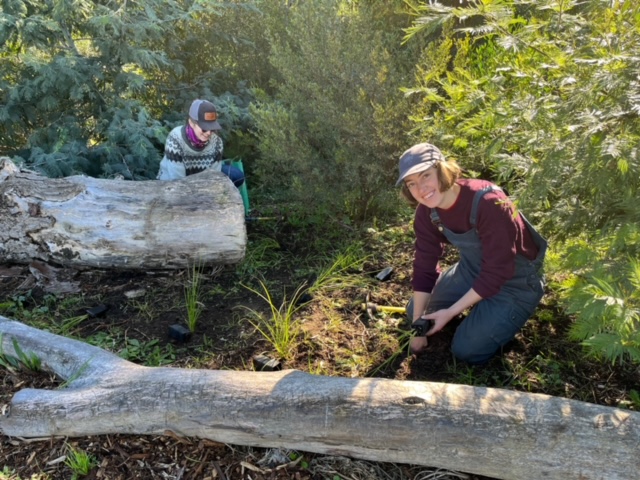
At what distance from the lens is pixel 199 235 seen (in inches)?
147

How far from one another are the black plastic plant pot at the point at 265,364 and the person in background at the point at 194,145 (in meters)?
2.04

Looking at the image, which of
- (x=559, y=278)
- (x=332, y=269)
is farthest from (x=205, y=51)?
(x=559, y=278)

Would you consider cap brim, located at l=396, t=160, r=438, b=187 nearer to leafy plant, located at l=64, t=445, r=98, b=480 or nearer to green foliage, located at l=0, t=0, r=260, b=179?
leafy plant, located at l=64, t=445, r=98, b=480

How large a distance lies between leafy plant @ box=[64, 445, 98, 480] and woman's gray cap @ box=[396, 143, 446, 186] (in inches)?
73.8

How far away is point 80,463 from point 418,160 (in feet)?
6.70

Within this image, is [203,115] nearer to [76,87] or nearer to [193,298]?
[76,87]

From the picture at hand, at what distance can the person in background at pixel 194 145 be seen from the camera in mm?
4230

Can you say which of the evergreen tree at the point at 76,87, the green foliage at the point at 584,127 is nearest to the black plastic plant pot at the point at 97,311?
the evergreen tree at the point at 76,87

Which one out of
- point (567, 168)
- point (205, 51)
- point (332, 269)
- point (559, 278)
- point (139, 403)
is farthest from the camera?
point (205, 51)

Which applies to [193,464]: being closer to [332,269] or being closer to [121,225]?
[332,269]

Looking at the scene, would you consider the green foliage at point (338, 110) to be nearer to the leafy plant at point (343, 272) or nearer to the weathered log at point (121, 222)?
the leafy plant at point (343, 272)

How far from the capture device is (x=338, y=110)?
3.80 meters

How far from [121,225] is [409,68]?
95.8 inches

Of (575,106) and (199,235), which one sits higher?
(575,106)
